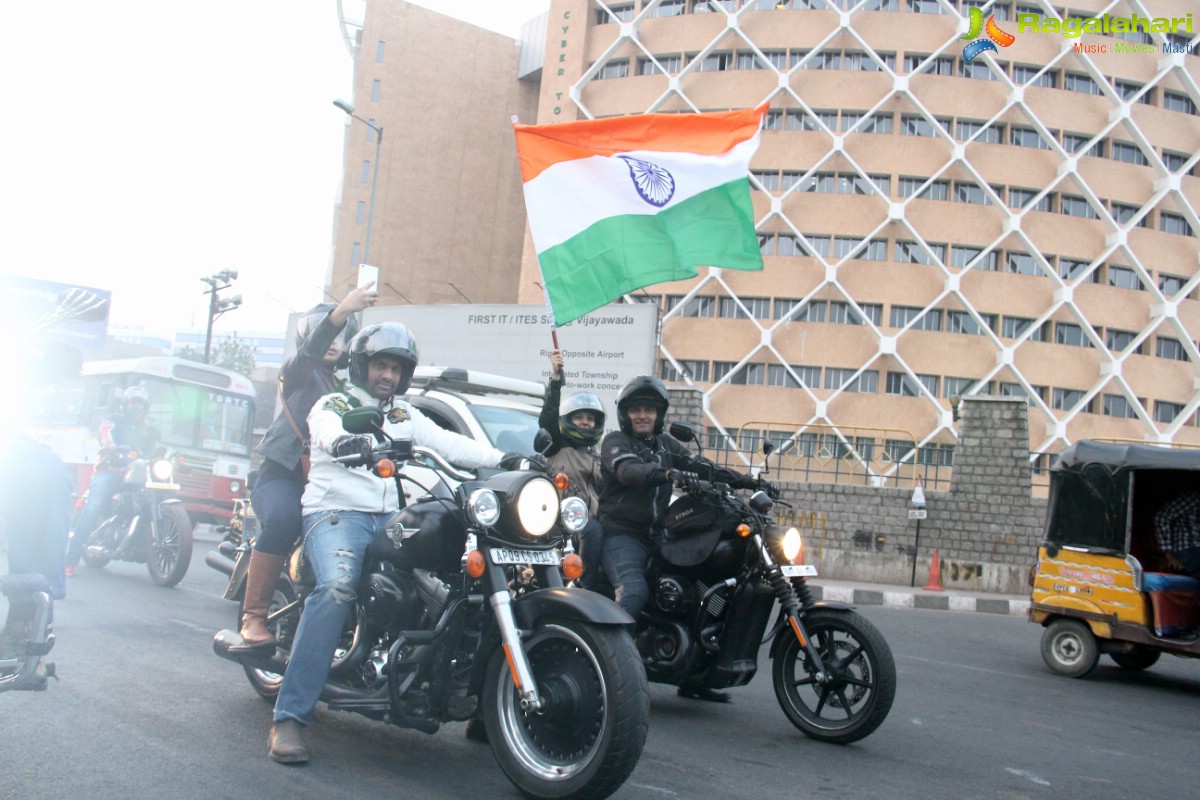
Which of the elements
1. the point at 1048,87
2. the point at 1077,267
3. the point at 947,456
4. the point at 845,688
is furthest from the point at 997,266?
the point at 845,688

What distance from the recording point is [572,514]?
370 cm

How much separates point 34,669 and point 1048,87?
3952 cm

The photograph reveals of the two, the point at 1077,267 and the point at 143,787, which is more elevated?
the point at 1077,267

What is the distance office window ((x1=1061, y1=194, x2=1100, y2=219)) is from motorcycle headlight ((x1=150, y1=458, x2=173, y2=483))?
1338 inches

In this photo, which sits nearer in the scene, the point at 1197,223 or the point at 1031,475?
the point at 1031,475

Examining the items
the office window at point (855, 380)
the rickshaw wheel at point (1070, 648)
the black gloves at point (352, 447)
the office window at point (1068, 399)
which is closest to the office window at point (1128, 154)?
the office window at point (1068, 399)

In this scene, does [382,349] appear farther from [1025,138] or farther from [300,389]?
[1025,138]

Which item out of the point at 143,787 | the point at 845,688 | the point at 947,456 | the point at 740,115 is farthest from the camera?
the point at 947,456

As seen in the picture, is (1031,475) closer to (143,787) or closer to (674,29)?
(143,787)

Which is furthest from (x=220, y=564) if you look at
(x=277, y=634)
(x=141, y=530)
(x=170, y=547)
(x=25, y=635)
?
(x=141, y=530)

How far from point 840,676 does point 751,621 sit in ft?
1.66

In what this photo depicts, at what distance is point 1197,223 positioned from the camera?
36.7m

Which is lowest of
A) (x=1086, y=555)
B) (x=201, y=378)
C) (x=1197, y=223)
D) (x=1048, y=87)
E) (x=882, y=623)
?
(x=882, y=623)

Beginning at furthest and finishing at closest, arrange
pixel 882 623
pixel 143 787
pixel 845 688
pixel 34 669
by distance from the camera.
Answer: pixel 882 623 < pixel 845 688 < pixel 34 669 < pixel 143 787
